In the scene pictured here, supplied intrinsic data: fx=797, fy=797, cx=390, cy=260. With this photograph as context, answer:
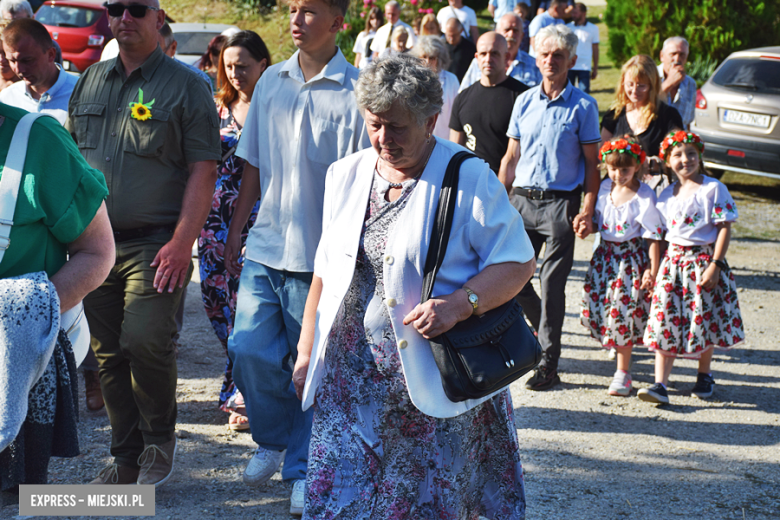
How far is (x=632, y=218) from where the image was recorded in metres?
5.39

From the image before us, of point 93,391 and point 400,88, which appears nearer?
point 400,88

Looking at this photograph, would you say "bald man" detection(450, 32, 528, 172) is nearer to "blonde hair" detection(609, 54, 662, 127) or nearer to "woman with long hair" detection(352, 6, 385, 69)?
"blonde hair" detection(609, 54, 662, 127)

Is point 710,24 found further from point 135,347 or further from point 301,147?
Result: point 135,347

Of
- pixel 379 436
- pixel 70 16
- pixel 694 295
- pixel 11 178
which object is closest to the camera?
pixel 11 178

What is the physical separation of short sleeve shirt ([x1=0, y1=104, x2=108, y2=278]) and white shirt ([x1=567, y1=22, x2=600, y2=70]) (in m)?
10.8

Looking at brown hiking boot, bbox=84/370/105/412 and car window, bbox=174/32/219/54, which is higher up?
car window, bbox=174/32/219/54

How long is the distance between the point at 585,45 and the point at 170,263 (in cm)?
1045

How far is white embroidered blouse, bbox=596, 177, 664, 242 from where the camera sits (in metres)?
5.35

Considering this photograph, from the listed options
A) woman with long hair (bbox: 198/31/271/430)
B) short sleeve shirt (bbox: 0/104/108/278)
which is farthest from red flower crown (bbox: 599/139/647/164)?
short sleeve shirt (bbox: 0/104/108/278)

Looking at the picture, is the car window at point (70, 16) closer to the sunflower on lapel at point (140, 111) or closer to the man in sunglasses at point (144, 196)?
the man in sunglasses at point (144, 196)

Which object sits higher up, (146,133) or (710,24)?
(710,24)

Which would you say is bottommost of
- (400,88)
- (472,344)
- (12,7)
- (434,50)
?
(472,344)

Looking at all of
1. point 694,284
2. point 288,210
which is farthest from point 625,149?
point 288,210

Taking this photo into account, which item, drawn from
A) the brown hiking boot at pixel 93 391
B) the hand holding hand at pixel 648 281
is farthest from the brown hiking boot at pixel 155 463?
the hand holding hand at pixel 648 281
